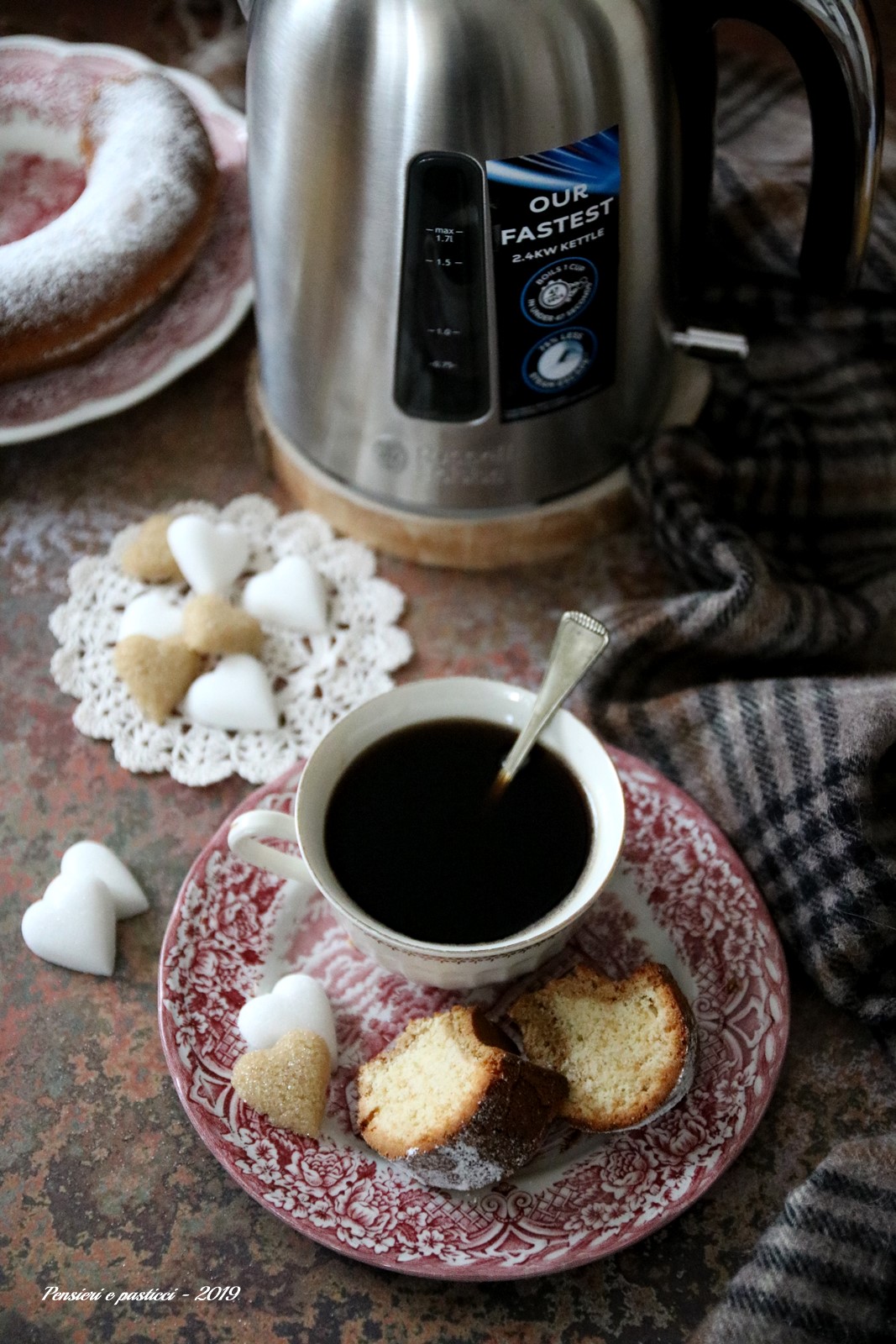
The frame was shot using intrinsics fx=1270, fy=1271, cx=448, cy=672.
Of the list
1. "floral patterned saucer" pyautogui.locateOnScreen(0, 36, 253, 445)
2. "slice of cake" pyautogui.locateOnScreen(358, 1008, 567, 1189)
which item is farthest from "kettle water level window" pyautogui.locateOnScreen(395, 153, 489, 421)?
"slice of cake" pyautogui.locateOnScreen(358, 1008, 567, 1189)

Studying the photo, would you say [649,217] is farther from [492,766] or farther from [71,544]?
[71,544]

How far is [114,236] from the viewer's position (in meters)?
0.90

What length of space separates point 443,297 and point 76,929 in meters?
0.41

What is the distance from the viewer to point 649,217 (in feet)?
2.46

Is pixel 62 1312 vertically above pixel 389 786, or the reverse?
pixel 389 786

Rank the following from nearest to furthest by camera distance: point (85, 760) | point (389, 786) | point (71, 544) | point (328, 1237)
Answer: point (328, 1237)
point (389, 786)
point (85, 760)
point (71, 544)

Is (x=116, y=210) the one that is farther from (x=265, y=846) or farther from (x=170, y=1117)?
(x=170, y=1117)

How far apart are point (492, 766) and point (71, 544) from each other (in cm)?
39

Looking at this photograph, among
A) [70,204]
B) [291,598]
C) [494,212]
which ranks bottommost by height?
[291,598]

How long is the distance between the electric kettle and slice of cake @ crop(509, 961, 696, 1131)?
13.4 inches

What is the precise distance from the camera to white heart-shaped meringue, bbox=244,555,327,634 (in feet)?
2.76

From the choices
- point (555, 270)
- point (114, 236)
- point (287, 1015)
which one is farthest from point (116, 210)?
point (287, 1015)

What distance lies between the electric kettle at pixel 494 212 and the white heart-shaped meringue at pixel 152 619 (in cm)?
15

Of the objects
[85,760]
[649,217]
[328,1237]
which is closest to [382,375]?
[649,217]
